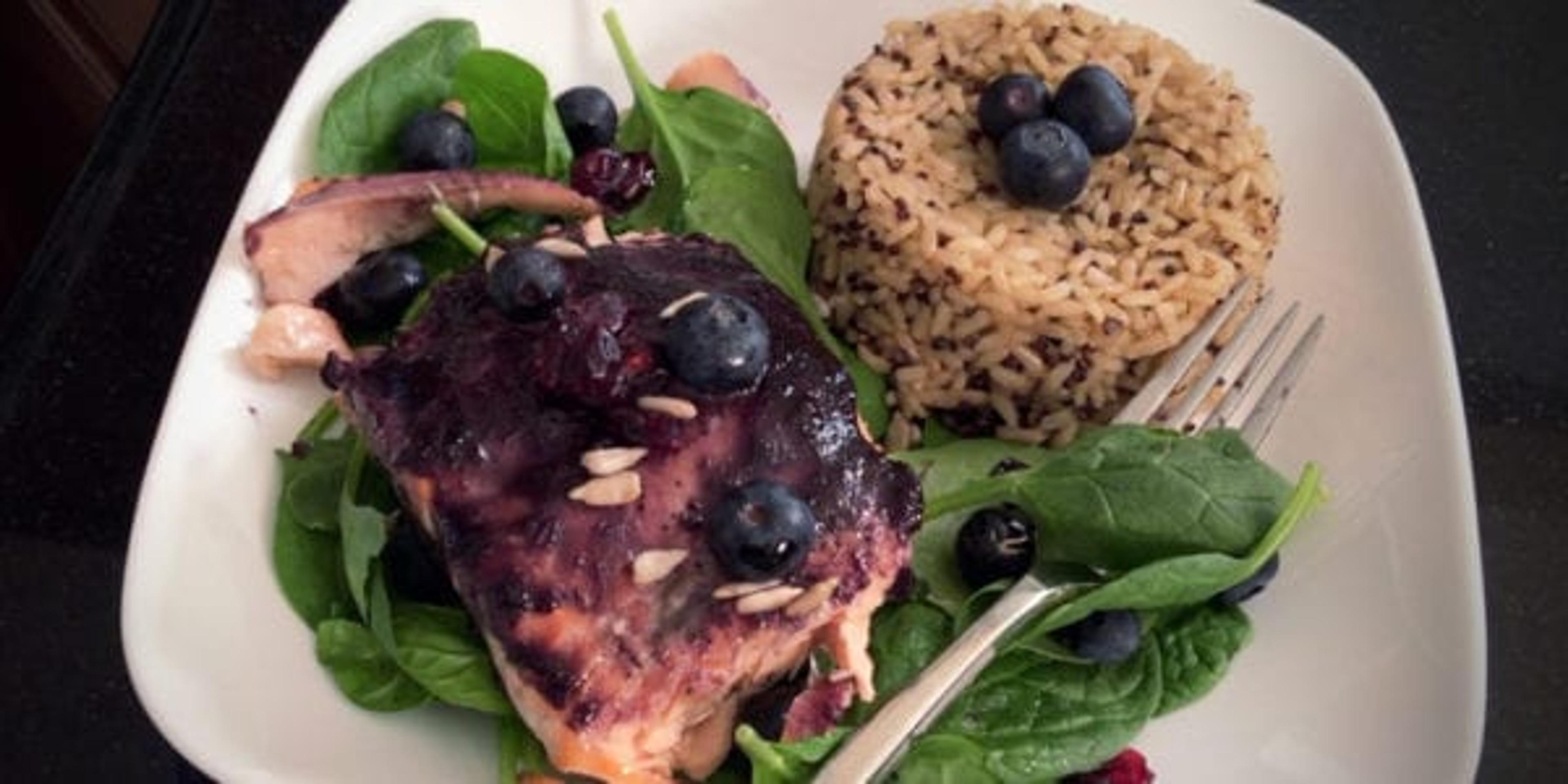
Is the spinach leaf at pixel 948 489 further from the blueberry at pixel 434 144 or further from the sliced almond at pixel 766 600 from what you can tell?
the blueberry at pixel 434 144

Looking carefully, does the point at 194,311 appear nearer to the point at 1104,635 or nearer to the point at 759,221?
the point at 759,221

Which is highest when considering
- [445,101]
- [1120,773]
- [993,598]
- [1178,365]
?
[445,101]

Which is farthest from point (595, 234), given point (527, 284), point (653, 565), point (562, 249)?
point (653, 565)

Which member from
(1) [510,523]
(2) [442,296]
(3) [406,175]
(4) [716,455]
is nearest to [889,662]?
(4) [716,455]

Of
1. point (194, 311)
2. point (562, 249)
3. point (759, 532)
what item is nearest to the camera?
point (759, 532)

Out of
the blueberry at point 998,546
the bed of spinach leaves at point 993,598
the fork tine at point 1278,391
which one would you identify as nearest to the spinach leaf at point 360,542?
the bed of spinach leaves at point 993,598

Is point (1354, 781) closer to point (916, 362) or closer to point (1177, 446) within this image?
point (1177, 446)
